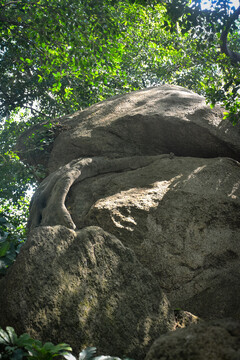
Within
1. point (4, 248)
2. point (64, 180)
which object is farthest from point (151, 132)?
point (4, 248)

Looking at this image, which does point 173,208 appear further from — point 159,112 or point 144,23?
point 144,23

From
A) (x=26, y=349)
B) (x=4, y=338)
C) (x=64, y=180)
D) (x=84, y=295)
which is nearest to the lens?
(x=4, y=338)

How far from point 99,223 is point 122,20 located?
8400 mm

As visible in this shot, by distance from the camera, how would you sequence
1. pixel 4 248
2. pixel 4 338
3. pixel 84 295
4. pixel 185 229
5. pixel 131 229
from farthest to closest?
1. pixel 185 229
2. pixel 131 229
3. pixel 4 248
4. pixel 84 295
5. pixel 4 338

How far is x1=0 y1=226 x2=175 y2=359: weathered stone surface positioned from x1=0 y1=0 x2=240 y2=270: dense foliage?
2.49 feet

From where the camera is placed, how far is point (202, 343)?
231 cm

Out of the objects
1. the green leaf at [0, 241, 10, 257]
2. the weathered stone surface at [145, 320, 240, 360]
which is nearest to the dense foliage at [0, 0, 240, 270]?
the green leaf at [0, 241, 10, 257]

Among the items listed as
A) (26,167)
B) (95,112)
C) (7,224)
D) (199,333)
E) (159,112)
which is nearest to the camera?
(199,333)

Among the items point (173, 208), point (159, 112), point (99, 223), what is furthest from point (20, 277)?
point (159, 112)

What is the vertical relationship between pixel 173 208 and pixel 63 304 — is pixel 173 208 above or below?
above

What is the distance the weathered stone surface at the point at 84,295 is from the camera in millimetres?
3189

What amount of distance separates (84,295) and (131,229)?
6.31 ft

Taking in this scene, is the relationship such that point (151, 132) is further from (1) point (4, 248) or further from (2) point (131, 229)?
(1) point (4, 248)

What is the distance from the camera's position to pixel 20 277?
331cm
